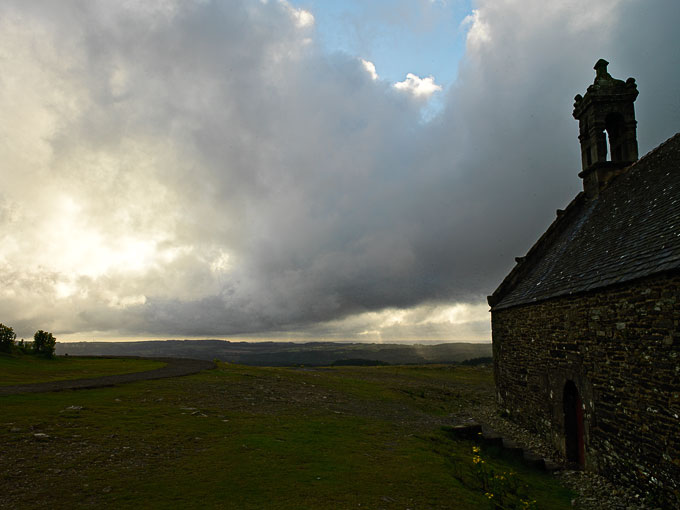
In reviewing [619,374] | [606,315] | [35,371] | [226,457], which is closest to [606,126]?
[606,315]

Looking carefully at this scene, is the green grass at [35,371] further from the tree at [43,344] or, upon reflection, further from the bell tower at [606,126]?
the bell tower at [606,126]

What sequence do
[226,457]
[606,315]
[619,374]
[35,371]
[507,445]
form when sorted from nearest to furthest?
1. [226,457]
2. [619,374]
3. [606,315]
4. [507,445]
5. [35,371]

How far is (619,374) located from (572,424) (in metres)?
4.32

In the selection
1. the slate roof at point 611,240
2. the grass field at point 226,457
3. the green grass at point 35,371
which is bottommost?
the grass field at point 226,457

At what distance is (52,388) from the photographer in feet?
50.7

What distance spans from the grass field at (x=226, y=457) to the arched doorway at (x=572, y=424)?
7.96 ft

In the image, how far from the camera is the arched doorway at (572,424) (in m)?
13.9

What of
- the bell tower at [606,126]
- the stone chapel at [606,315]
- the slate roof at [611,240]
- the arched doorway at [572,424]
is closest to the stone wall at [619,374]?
the stone chapel at [606,315]

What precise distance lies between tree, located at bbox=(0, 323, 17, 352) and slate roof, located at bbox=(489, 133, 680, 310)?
30162 mm

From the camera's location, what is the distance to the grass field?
278 inches

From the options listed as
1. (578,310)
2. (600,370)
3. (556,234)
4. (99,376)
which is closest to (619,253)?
(578,310)

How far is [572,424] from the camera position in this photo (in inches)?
560

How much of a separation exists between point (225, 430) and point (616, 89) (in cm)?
2488

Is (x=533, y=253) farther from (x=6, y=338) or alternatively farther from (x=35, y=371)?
(x=6, y=338)
